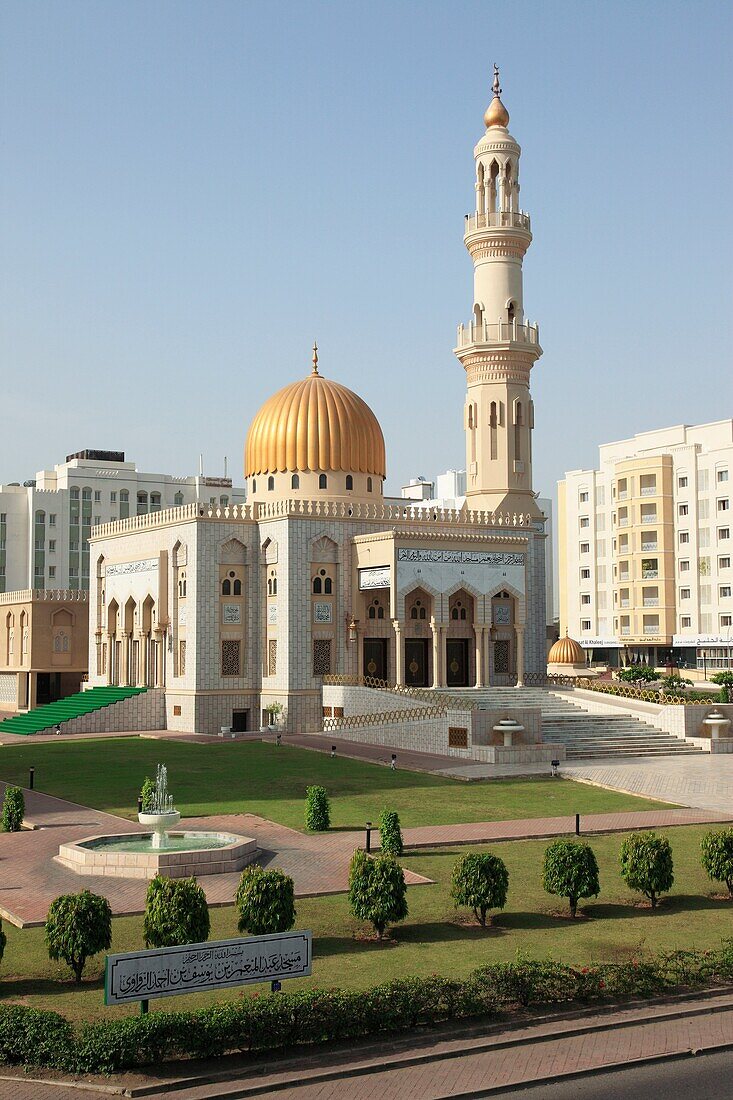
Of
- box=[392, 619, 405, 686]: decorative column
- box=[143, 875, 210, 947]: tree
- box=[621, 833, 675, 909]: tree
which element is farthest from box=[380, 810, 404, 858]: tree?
box=[392, 619, 405, 686]: decorative column

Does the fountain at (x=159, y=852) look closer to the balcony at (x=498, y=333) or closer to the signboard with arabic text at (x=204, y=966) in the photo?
the signboard with arabic text at (x=204, y=966)

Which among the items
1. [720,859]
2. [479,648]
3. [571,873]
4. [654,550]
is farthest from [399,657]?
[654,550]

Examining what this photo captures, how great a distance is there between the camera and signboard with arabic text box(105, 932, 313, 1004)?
12.4 meters

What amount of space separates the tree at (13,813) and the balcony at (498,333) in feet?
104

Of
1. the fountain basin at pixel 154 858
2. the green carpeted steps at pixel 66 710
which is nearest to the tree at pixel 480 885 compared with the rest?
the fountain basin at pixel 154 858

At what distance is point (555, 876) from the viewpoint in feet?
58.6

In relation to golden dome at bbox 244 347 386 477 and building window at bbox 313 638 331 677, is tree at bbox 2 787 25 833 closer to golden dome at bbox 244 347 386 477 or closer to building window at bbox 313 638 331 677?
building window at bbox 313 638 331 677

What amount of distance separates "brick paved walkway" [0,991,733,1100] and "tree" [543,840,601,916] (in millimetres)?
4038

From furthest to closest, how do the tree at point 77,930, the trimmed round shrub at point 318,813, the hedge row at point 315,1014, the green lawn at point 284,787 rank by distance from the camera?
the green lawn at point 284,787
the trimmed round shrub at point 318,813
the tree at point 77,930
the hedge row at point 315,1014

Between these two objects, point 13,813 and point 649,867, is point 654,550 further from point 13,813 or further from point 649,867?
point 649,867

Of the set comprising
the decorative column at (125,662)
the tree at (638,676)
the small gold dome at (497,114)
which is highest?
the small gold dome at (497,114)

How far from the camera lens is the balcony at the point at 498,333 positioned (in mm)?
50469

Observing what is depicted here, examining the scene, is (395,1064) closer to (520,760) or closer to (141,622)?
(520,760)

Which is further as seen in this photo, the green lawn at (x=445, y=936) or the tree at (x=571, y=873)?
the tree at (x=571, y=873)
